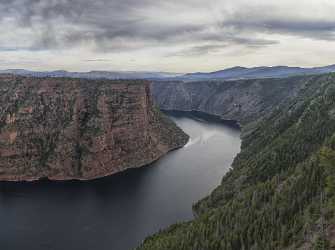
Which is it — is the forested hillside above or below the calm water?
above

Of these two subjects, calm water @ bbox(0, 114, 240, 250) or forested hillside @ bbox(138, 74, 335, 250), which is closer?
forested hillside @ bbox(138, 74, 335, 250)

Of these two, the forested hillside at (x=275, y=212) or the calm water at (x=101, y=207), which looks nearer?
the forested hillside at (x=275, y=212)

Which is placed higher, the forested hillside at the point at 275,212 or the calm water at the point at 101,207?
the forested hillside at the point at 275,212

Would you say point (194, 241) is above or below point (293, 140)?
below

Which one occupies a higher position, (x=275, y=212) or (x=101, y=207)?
(x=275, y=212)

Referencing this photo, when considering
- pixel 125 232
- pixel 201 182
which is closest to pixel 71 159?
pixel 201 182

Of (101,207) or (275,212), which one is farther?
(101,207)

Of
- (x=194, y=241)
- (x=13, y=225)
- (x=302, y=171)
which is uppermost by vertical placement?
(x=302, y=171)

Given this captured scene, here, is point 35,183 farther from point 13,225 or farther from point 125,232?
point 125,232
